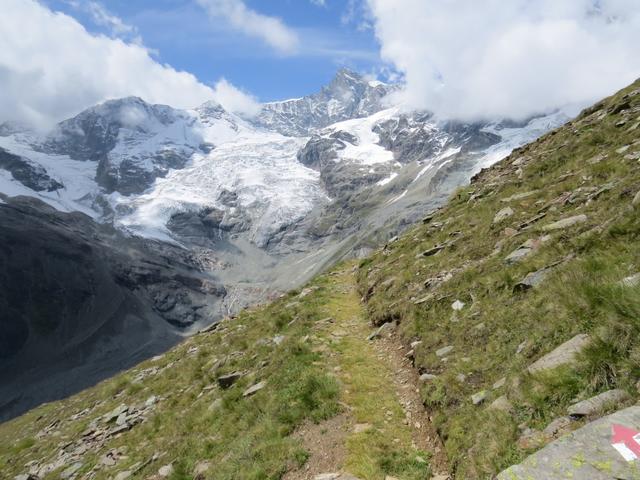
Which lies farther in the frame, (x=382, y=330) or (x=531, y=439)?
(x=382, y=330)

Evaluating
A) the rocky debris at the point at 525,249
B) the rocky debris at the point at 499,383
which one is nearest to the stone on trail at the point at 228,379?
the rocky debris at the point at 499,383

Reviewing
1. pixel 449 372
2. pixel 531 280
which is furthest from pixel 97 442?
pixel 531 280

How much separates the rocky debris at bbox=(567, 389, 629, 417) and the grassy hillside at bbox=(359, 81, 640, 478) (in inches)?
5.7

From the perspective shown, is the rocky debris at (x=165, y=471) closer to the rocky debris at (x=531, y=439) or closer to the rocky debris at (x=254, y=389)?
the rocky debris at (x=254, y=389)

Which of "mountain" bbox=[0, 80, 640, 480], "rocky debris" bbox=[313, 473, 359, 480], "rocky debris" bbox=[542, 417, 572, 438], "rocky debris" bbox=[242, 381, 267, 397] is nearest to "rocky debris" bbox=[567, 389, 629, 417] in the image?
"mountain" bbox=[0, 80, 640, 480]

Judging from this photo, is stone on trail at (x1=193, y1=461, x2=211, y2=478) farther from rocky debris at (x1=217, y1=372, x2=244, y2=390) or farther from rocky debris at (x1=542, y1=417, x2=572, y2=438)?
rocky debris at (x1=542, y1=417, x2=572, y2=438)

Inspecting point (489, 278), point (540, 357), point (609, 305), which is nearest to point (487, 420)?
point (540, 357)

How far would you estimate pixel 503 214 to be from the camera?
18.7 meters

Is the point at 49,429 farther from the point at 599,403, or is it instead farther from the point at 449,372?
the point at 599,403

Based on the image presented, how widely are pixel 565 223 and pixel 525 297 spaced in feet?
12.6

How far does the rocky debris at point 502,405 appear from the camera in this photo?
7.83m

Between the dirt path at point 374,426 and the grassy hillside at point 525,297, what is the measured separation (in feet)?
1.87

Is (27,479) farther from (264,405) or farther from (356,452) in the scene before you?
(356,452)

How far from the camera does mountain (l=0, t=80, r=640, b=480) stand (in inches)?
270
